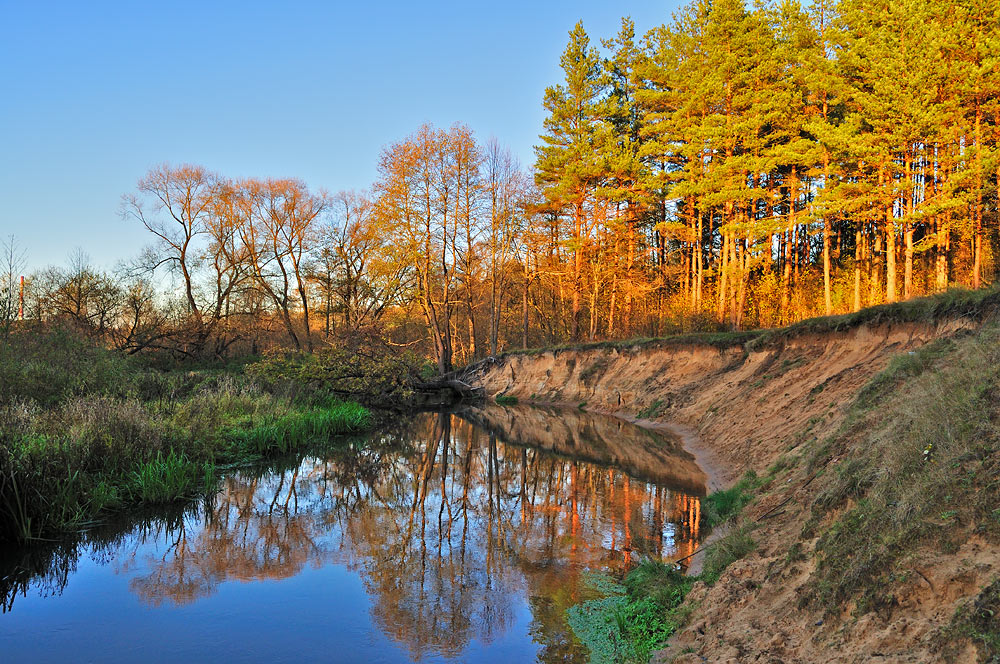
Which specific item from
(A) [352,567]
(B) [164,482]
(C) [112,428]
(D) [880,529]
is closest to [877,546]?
(D) [880,529]

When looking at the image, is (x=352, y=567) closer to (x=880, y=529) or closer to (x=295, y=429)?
(x=880, y=529)

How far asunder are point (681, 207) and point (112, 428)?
31.4 metres

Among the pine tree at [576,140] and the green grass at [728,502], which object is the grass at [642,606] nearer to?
the green grass at [728,502]

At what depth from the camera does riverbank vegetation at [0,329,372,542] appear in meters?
8.95

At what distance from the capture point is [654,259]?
41188 millimetres

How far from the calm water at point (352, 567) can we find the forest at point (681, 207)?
1276 centimetres

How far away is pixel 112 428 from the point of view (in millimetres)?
11445

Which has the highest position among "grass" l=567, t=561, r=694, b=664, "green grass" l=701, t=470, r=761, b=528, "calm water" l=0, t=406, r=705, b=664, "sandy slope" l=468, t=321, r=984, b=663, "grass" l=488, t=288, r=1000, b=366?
"grass" l=488, t=288, r=1000, b=366

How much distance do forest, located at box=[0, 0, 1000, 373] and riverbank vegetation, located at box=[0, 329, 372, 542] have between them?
9.92ft

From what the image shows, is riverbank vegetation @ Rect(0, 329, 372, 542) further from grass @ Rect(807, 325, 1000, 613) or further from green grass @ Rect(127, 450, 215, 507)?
grass @ Rect(807, 325, 1000, 613)

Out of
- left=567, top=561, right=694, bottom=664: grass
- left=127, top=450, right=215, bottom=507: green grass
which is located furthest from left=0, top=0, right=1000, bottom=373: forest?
left=567, top=561, right=694, bottom=664: grass

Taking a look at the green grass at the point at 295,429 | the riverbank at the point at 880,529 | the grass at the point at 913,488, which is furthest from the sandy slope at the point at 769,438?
the green grass at the point at 295,429

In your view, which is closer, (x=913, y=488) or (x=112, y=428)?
(x=913, y=488)

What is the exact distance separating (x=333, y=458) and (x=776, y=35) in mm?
29845
